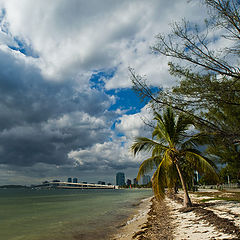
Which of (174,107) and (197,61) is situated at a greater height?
(197,61)

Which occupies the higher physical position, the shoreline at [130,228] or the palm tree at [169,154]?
the palm tree at [169,154]

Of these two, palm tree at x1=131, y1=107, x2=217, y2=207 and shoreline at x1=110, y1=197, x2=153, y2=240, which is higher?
palm tree at x1=131, y1=107, x2=217, y2=207

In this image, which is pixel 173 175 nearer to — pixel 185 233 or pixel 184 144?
pixel 184 144

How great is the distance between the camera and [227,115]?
820cm

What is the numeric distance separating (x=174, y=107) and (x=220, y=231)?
394cm

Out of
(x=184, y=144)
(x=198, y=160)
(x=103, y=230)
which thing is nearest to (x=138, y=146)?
(x=184, y=144)

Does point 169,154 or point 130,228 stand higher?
point 169,154

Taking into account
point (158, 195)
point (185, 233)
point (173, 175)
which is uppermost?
point (173, 175)

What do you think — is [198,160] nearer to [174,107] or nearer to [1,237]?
[174,107]

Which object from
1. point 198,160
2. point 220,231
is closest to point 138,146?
point 198,160

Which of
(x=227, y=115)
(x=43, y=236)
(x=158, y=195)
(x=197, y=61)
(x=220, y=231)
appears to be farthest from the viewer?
(x=43, y=236)

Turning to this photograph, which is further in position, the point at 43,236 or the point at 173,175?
the point at 173,175

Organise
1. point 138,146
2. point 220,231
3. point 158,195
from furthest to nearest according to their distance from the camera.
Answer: point 138,146 → point 158,195 → point 220,231

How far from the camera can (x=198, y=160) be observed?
35.1 ft
